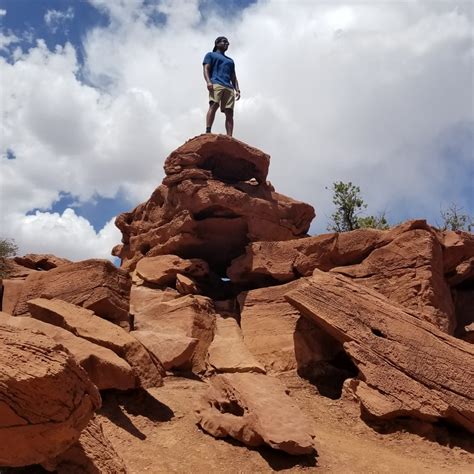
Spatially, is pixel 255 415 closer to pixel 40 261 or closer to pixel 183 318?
pixel 183 318

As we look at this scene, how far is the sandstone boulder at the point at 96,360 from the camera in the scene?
6.38 m

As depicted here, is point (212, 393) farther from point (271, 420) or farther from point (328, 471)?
point (328, 471)

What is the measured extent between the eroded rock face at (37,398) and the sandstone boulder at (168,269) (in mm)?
7460

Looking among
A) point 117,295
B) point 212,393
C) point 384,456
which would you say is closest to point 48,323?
point 117,295

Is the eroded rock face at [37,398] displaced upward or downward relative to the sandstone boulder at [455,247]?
downward

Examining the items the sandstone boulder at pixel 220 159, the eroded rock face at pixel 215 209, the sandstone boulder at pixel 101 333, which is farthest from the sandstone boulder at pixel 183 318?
the sandstone boulder at pixel 220 159

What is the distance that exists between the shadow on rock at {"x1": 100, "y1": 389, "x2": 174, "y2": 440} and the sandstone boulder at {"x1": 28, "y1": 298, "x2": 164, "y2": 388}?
0.72ft

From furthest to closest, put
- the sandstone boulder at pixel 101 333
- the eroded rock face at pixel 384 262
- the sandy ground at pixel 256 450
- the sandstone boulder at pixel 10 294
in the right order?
the eroded rock face at pixel 384 262, the sandstone boulder at pixel 10 294, the sandstone boulder at pixel 101 333, the sandy ground at pixel 256 450

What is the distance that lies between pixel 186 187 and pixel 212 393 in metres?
6.00

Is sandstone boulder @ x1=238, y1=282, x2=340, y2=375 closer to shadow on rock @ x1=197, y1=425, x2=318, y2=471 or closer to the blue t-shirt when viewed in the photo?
shadow on rock @ x1=197, y1=425, x2=318, y2=471

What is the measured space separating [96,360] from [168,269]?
530 centimetres

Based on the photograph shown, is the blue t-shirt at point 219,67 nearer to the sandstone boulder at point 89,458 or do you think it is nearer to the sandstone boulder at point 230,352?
the sandstone boulder at point 230,352

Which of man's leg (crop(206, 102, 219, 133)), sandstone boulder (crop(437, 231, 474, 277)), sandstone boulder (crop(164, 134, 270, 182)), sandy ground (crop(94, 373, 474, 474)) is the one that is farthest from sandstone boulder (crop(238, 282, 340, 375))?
man's leg (crop(206, 102, 219, 133))

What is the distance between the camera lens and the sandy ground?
5.95 meters
